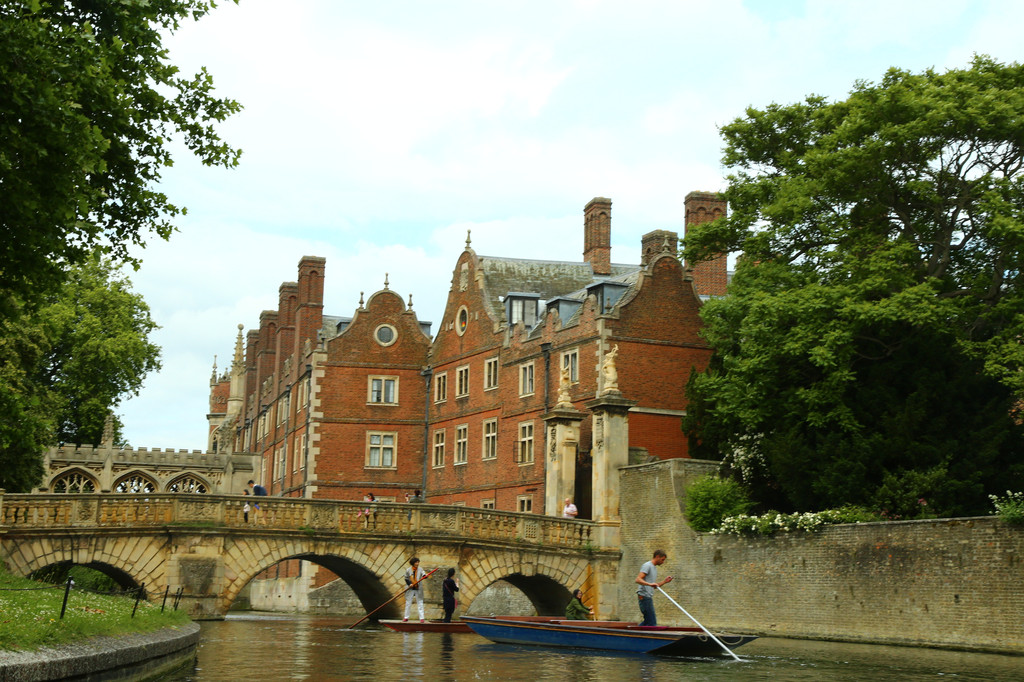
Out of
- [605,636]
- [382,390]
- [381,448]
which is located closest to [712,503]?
[605,636]

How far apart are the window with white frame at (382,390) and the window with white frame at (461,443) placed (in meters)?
4.31

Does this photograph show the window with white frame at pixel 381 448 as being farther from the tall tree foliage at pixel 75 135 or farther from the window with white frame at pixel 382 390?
the tall tree foliage at pixel 75 135

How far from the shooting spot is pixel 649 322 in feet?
135

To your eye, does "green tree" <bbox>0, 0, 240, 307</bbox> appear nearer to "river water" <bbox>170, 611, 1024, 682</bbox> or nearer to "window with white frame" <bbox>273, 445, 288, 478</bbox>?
"river water" <bbox>170, 611, 1024, 682</bbox>

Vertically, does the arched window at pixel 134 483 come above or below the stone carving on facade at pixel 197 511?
above

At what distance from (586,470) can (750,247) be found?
9519 mm

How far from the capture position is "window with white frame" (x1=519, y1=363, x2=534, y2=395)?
44.4m

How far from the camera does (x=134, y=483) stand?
61.7 meters

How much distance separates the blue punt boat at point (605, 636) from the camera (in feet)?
59.6

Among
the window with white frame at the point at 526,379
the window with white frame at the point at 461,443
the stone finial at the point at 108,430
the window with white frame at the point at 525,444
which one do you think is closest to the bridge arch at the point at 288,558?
the window with white frame at the point at 525,444

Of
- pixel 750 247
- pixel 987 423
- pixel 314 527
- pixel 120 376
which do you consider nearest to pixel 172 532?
pixel 314 527

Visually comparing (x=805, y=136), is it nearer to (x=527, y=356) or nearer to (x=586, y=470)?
(x=586, y=470)

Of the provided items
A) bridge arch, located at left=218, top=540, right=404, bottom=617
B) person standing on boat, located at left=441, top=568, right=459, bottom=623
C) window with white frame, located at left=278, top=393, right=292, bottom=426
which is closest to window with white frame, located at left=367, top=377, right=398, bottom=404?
window with white frame, located at left=278, top=393, right=292, bottom=426

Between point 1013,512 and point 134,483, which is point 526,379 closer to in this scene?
point 1013,512
